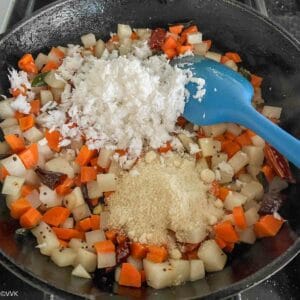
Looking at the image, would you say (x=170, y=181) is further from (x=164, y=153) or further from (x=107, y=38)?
(x=107, y=38)

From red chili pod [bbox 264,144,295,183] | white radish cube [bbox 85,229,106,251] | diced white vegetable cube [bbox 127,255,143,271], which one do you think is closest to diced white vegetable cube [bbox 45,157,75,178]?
white radish cube [bbox 85,229,106,251]

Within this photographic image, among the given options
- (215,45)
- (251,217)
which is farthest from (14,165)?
(215,45)

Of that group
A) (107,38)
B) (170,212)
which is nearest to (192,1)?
(107,38)

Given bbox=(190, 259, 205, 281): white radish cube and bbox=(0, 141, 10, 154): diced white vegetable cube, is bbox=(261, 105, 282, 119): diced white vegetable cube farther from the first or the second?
bbox=(0, 141, 10, 154): diced white vegetable cube

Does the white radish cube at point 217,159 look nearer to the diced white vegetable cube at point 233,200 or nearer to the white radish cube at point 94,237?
the diced white vegetable cube at point 233,200

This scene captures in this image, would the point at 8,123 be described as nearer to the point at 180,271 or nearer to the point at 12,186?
the point at 12,186
